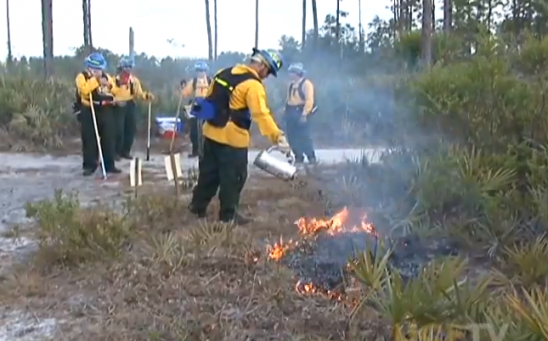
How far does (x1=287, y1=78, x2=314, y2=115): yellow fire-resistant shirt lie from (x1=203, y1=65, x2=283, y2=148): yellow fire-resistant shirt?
4.87 m

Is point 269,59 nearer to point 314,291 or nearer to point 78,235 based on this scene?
point 78,235

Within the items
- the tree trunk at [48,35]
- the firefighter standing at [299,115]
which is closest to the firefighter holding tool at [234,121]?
the firefighter standing at [299,115]

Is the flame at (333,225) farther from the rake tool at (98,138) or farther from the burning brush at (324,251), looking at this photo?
the rake tool at (98,138)

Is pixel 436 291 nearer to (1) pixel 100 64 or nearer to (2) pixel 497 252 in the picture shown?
(2) pixel 497 252

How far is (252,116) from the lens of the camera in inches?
268

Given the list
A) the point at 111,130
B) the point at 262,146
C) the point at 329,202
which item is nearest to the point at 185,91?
the point at 111,130

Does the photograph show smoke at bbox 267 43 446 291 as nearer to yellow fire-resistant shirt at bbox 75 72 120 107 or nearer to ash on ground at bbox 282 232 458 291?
ash on ground at bbox 282 232 458 291

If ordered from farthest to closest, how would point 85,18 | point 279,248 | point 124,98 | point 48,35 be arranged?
point 85,18 < point 48,35 < point 124,98 < point 279,248

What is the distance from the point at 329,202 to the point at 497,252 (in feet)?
7.32

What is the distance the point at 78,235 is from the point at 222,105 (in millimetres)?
1843

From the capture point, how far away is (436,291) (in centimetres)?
389

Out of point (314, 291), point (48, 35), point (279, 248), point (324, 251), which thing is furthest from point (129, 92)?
point (48, 35)

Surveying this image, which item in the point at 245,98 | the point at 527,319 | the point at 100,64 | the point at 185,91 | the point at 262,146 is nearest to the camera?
the point at 527,319

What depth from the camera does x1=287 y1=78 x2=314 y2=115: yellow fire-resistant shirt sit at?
11.9 m
